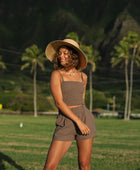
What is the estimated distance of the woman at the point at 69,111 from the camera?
16.7 feet

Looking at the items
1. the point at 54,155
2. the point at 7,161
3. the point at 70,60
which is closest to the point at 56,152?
the point at 54,155

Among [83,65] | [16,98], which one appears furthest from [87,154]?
[16,98]

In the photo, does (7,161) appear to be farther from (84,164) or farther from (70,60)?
(70,60)

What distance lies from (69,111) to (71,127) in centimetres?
26

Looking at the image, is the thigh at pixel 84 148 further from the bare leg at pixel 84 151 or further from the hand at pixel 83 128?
the hand at pixel 83 128

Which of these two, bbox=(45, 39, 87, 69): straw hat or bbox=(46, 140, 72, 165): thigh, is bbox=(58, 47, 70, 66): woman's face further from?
bbox=(46, 140, 72, 165): thigh

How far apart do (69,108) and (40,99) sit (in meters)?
113

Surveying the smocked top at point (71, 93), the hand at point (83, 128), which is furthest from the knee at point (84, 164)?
the smocked top at point (71, 93)

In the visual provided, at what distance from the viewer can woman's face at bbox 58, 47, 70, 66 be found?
5363mm

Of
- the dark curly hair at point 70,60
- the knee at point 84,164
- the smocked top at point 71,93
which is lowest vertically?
the knee at point 84,164

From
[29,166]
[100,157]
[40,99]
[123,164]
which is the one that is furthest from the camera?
[40,99]

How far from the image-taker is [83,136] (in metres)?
5.18

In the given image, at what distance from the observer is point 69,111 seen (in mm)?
5090

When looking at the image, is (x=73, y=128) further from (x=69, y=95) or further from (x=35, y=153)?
(x=35, y=153)
